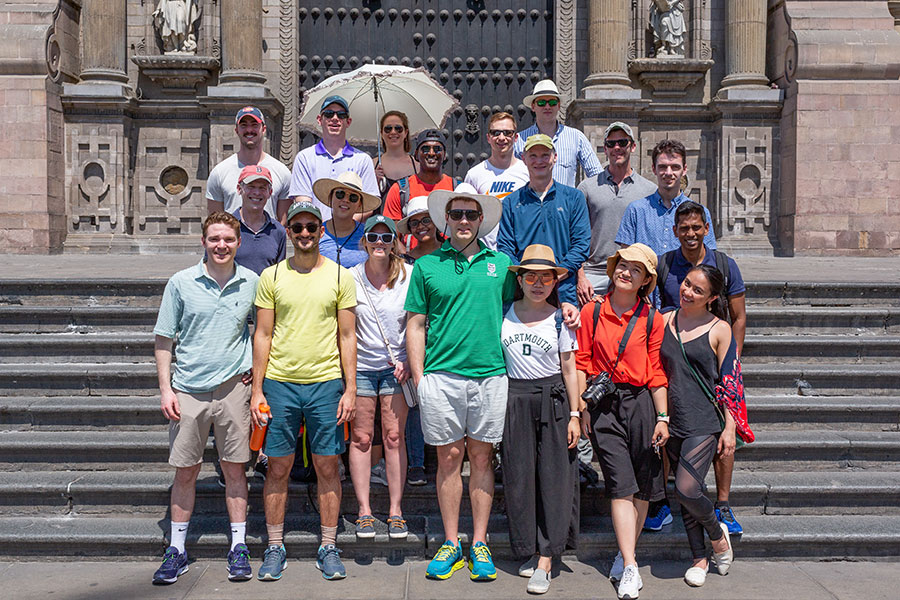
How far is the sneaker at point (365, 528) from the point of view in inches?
202

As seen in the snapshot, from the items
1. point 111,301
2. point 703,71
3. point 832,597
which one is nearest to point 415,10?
point 703,71

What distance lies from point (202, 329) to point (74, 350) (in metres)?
2.49

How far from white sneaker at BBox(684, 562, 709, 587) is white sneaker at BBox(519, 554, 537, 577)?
848 mm

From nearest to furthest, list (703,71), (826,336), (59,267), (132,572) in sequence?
(132,572) < (826,336) < (59,267) < (703,71)

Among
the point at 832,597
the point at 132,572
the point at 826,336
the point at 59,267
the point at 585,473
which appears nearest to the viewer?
the point at 832,597

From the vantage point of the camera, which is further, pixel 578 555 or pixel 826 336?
pixel 826 336

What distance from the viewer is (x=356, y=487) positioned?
519cm

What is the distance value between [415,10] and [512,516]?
33.8ft

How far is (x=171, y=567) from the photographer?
4793 mm

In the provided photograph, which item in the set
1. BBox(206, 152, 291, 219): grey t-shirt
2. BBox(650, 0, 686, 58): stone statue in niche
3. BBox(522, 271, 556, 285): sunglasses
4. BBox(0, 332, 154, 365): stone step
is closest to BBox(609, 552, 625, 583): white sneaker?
BBox(522, 271, 556, 285): sunglasses

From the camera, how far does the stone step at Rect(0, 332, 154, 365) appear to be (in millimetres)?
6785

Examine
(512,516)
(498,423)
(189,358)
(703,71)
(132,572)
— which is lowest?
(132,572)

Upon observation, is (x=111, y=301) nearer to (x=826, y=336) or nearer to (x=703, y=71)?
(x=826, y=336)

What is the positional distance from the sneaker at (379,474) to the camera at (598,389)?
154 cm
